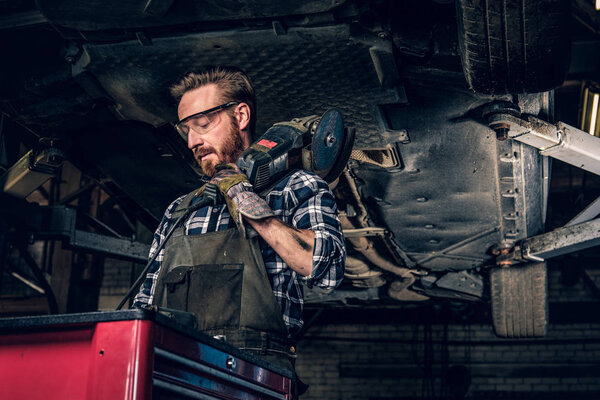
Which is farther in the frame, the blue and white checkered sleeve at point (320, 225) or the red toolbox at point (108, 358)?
the blue and white checkered sleeve at point (320, 225)

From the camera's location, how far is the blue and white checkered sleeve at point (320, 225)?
203 cm

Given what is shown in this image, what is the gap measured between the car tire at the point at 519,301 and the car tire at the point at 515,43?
7.81 ft

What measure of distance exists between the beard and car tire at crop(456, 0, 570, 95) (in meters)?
0.94

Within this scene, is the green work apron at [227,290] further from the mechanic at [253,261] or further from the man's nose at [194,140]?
the man's nose at [194,140]

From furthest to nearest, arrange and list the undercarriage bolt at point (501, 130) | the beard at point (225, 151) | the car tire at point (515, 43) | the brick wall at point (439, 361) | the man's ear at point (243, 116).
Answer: the brick wall at point (439, 361)
the undercarriage bolt at point (501, 130)
the man's ear at point (243, 116)
the beard at point (225, 151)
the car tire at point (515, 43)

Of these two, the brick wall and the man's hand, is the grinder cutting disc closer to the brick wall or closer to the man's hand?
the man's hand

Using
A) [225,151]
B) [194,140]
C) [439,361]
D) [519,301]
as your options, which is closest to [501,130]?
[225,151]

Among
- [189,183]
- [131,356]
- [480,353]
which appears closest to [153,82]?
[189,183]

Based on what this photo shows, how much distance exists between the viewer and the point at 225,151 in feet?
8.07

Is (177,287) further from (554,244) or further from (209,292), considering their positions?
(554,244)

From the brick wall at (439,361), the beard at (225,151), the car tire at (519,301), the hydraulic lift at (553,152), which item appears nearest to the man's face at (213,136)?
the beard at (225,151)

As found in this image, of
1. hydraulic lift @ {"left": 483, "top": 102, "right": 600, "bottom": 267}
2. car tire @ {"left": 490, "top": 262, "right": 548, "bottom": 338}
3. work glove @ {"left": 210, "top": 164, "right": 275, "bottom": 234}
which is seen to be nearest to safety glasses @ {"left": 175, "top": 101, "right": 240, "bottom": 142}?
work glove @ {"left": 210, "top": 164, "right": 275, "bottom": 234}

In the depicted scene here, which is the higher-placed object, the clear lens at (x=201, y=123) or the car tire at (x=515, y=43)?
the car tire at (x=515, y=43)

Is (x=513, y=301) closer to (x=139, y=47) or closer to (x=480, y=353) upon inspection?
(x=139, y=47)
